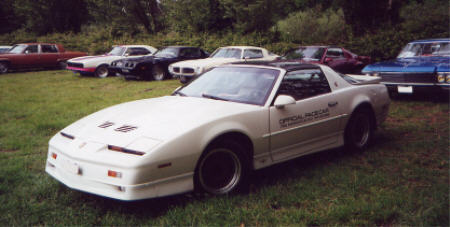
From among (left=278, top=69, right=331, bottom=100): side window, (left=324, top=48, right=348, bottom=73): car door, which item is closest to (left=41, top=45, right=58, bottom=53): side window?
(left=324, top=48, right=348, bottom=73): car door

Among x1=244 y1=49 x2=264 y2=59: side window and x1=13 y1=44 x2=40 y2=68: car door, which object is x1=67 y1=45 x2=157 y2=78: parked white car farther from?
x1=244 y1=49 x2=264 y2=59: side window

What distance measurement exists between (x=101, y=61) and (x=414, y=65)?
11159 millimetres

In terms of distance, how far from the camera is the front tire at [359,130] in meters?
4.84

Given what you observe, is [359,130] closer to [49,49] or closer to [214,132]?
[214,132]

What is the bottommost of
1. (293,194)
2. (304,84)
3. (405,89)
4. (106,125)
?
(293,194)

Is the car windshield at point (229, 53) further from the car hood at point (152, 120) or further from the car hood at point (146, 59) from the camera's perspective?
the car hood at point (152, 120)

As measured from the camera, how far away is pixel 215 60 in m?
12.1

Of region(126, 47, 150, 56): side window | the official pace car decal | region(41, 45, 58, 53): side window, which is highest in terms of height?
region(41, 45, 58, 53): side window

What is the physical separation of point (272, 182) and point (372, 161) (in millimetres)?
1537

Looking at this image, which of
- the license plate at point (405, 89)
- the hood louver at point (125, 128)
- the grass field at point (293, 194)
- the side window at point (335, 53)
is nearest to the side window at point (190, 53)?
the side window at point (335, 53)

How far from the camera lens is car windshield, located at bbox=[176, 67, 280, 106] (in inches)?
157

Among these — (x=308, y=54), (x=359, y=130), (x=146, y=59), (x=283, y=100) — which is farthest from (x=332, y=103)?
(x=146, y=59)

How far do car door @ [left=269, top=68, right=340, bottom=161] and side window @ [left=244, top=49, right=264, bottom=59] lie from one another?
25.6 ft

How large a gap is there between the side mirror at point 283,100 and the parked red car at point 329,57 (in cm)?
684
